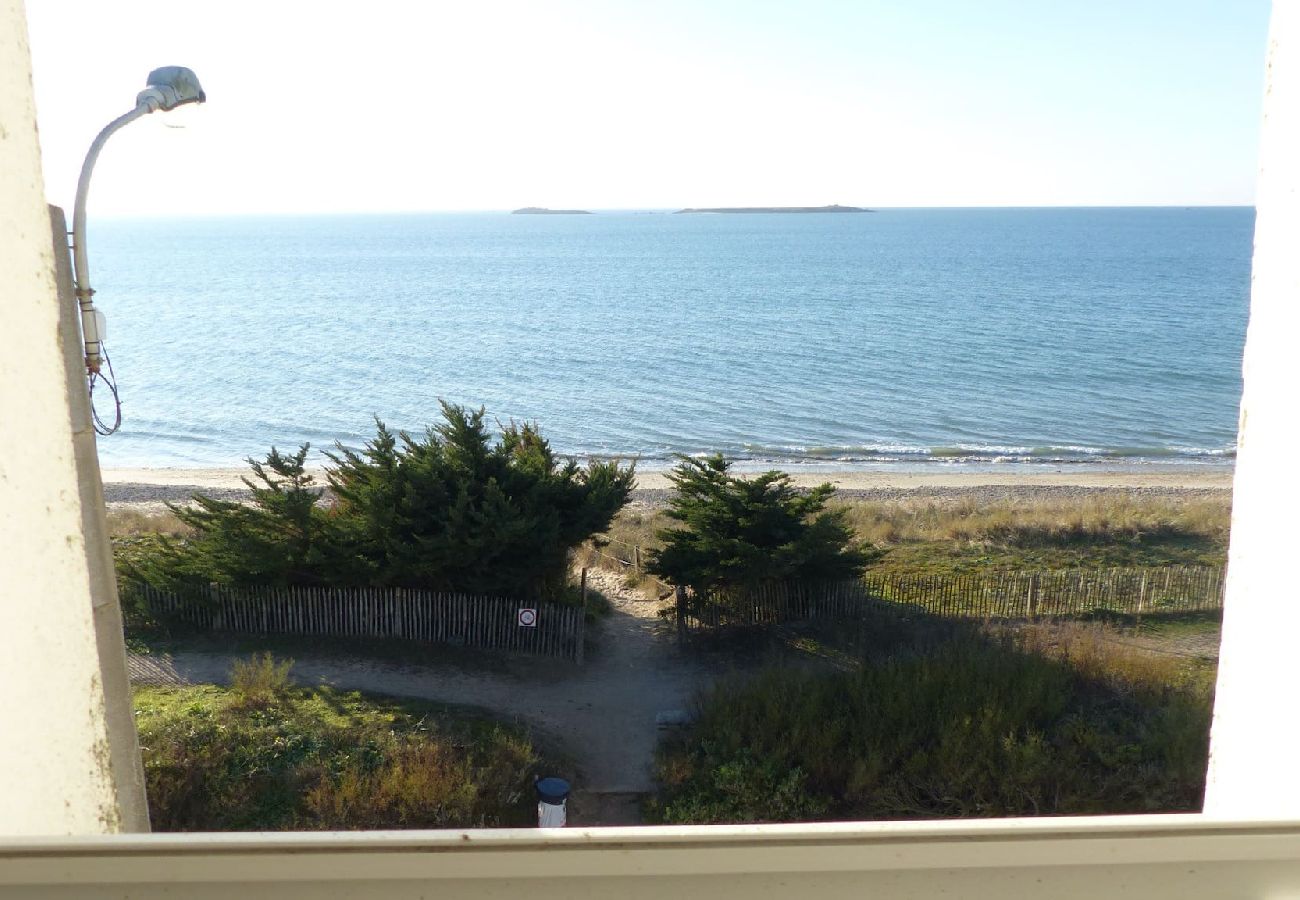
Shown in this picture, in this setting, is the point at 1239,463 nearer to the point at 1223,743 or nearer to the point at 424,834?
the point at 1223,743

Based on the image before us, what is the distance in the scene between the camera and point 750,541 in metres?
14.8

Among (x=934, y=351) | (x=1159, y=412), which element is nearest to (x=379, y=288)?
(x=934, y=351)

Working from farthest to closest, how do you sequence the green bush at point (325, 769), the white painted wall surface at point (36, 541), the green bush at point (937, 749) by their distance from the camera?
the green bush at point (937, 749) → the green bush at point (325, 769) → the white painted wall surface at point (36, 541)

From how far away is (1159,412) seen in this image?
42.0m

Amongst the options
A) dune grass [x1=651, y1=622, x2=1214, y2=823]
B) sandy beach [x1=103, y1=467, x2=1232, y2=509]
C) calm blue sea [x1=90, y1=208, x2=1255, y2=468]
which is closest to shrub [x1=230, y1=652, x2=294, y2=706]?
dune grass [x1=651, y1=622, x2=1214, y2=823]

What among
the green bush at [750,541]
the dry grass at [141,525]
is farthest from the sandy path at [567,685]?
the dry grass at [141,525]

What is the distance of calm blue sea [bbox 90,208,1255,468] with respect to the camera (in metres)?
38.7

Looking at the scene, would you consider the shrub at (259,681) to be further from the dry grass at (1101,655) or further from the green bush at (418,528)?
the dry grass at (1101,655)

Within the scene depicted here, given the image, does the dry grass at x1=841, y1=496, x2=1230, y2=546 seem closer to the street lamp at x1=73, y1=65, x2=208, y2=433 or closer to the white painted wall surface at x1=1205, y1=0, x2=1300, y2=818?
the street lamp at x1=73, y1=65, x2=208, y2=433

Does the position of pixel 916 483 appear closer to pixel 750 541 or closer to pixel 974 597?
pixel 974 597

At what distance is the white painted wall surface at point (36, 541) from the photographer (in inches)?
55.2

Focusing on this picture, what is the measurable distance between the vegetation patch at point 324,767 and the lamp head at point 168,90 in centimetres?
565

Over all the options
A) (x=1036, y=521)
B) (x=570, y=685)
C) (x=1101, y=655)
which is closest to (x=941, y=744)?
(x=1101, y=655)

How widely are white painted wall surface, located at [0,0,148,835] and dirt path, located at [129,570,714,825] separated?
30.1 ft
